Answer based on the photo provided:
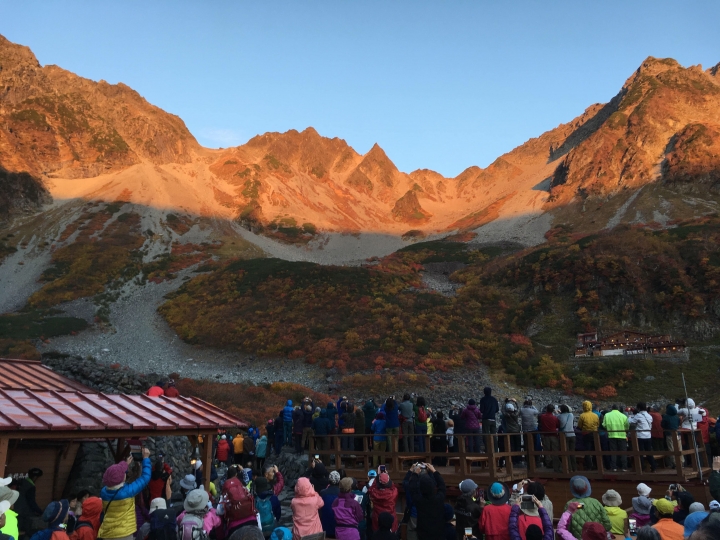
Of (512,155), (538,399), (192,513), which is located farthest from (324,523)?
(512,155)

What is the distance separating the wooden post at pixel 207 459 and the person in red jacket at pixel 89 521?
4.76 metres

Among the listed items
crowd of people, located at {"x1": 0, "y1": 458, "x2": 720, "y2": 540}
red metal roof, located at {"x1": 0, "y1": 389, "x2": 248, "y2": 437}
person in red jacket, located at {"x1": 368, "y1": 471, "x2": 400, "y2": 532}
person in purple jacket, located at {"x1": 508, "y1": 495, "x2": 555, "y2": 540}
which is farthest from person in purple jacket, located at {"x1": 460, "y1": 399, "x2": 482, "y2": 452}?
person in purple jacket, located at {"x1": 508, "y1": 495, "x2": 555, "y2": 540}

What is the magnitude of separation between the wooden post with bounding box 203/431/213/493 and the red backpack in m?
5.40

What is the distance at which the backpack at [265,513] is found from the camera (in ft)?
26.1

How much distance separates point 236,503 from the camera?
22.7 ft

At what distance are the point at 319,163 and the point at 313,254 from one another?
216 feet

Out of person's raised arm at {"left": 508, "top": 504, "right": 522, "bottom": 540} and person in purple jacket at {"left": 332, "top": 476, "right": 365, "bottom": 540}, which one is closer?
person's raised arm at {"left": 508, "top": 504, "right": 522, "bottom": 540}

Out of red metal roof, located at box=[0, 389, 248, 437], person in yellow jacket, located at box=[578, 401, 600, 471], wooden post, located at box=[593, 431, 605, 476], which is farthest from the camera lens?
person in yellow jacket, located at box=[578, 401, 600, 471]

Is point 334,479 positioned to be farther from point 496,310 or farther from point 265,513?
point 496,310

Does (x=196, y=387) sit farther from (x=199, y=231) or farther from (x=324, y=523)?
(x=199, y=231)

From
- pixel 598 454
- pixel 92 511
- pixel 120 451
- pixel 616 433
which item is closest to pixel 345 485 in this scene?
pixel 92 511

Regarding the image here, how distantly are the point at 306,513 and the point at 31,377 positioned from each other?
487 inches

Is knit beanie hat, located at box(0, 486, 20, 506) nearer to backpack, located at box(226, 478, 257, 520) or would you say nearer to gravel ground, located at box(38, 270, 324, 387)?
backpack, located at box(226, 478, 257, 520)

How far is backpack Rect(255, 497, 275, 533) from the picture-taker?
7.96 meters
